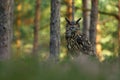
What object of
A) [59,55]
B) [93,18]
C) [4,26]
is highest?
[4,26]

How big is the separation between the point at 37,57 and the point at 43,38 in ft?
140

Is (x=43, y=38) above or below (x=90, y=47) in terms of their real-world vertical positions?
below

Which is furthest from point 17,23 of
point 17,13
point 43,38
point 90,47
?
point 90,47

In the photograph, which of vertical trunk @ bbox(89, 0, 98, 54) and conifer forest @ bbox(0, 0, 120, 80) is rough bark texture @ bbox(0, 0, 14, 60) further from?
vertical trunk @ bbox(89, 0, 98, 54)

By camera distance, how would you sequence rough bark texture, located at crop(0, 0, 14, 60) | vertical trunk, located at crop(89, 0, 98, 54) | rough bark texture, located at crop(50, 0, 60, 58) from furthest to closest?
vertical trunk, located at crop(89, 0, 98, 54) < rough bark texture, located at crop(50, 0, 60, 58) < rough bark texture, located at crop(0, 0, 14, 60)

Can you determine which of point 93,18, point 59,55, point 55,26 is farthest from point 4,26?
point 93,18

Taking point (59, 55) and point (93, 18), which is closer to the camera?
point (59, 55)

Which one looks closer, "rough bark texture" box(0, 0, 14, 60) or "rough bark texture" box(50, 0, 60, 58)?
"rough bark texture" box(0, 0, 14, 60)

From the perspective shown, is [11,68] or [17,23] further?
[17,23]

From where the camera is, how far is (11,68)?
20.2 feet

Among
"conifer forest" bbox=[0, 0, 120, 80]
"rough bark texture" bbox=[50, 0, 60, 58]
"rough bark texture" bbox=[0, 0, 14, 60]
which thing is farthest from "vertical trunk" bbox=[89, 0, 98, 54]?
"rough bark texture" bbox=[0, 0, 14, 60]

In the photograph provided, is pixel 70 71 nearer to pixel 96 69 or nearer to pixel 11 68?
pixel 96 69

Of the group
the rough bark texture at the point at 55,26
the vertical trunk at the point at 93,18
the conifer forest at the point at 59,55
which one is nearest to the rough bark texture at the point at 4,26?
the conifer forest at the point at 59,55

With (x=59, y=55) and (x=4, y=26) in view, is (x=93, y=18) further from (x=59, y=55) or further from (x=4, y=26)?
(x=4, y=26)
